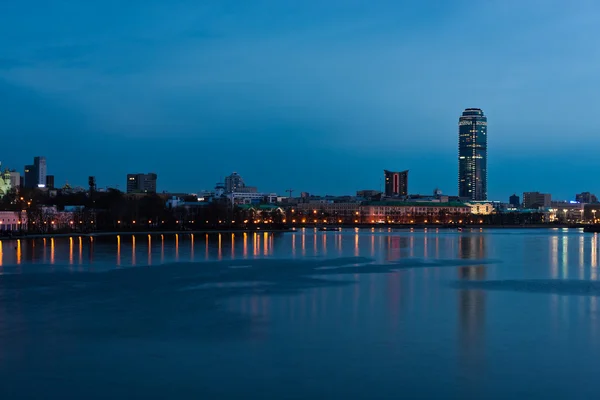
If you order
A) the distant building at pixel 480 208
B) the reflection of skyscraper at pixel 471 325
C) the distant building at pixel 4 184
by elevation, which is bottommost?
the reflection of skyscraper at pixel 471 325

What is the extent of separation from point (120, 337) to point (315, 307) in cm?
504

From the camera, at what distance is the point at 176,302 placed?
1766 centimetres

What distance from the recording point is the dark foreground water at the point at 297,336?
32.3 feet

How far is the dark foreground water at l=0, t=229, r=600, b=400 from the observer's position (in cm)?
984

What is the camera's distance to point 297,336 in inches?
518

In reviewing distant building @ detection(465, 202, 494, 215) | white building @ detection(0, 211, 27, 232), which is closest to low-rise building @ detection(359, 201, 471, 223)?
distant building @ detection(465, 202, 494, 215)

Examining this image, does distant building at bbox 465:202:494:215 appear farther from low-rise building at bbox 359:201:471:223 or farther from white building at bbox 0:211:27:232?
white building at bbox 0:211:27:232

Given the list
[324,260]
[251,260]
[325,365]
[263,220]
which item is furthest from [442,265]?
[263,220]

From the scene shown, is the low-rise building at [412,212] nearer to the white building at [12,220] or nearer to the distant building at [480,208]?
the distant building at [480,208]

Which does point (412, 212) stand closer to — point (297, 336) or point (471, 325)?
point (471, 325)

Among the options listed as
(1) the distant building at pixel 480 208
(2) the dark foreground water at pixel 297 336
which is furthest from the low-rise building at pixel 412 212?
(2) the dark foreground water at pixel 297 336

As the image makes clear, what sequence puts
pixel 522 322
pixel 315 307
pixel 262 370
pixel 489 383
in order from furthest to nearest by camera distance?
pixel 315 307, pixel 522 322, pixel 262 370, pixel 489 383

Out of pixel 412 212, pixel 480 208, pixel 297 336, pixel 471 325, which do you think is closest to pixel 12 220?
pixel 297 336

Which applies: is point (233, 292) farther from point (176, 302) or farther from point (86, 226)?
point (86, 226)
